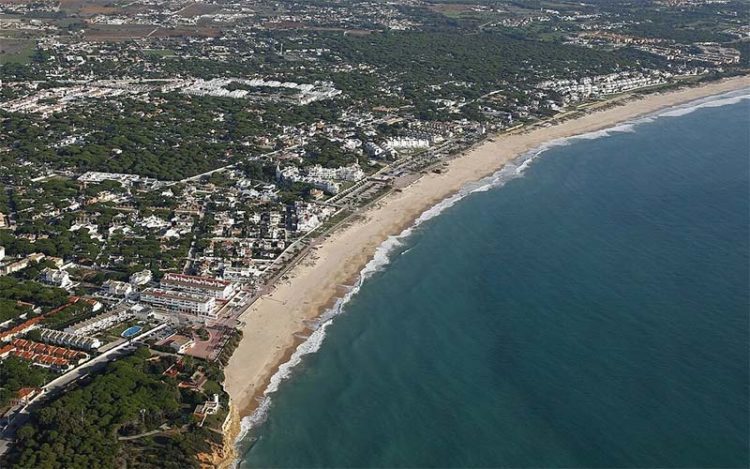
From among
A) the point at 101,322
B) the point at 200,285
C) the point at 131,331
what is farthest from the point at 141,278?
the point at 131,331

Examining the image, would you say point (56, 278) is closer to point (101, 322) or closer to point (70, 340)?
point (101, 322)

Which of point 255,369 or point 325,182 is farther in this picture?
point 325,182

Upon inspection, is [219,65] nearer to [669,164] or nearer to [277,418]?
[669,164]

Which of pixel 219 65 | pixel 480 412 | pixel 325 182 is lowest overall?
pixel 219 65

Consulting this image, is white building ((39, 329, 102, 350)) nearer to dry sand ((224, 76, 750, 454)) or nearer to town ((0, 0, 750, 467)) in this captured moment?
town ((0, 0, 750, 467))

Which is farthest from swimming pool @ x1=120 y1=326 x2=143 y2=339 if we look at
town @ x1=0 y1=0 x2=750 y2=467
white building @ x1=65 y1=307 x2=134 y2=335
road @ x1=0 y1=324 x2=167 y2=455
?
white building @ x1=65 y1=307 x2=134 y2=335

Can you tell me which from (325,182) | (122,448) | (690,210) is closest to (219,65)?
(325,182)

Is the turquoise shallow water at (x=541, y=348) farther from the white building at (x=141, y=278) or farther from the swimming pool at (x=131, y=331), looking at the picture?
the white building at (x=141, y=278)
